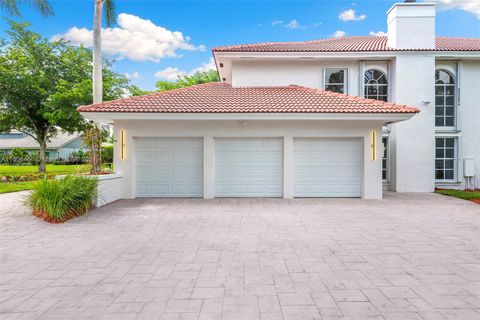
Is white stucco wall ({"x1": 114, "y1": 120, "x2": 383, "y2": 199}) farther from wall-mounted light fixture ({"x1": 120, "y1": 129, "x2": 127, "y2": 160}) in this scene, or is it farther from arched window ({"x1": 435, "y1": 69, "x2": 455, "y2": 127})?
arched window ({"x1": 435, "y1": 69, "x2": 455, "y2": 127})

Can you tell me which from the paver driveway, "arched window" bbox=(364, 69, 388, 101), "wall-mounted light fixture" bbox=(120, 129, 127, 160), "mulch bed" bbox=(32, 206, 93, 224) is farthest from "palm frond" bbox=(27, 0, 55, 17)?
"arched window" bbox=(364, 69, 388, 101)

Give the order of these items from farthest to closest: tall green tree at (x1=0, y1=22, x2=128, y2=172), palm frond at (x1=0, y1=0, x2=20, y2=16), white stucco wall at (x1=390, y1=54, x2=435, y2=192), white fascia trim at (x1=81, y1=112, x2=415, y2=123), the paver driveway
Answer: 1. tall green tree at (x1=0, y1=22, x2=128, y2=172)
2. white stucco wall at (x1=390, y1=54, x2=435, y2=192)
3. palm frond at (x1=0, y1=0, x2=20, y2=16)
4. white fascia trim at (x1=81, y1=112, x2=415, y2=123)
5. the paver driveway

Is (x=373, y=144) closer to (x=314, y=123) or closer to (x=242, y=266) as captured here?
(x=314, y=123)

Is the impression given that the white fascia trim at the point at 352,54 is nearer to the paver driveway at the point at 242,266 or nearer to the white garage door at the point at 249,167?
the white garage door at the point at 249,167

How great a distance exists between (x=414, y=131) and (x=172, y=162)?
426 inches

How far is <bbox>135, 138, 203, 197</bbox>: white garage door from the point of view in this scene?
11.5m

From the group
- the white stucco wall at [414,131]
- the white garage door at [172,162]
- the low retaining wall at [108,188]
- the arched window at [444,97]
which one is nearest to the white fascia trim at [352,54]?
the white stucco wall at [414,131]

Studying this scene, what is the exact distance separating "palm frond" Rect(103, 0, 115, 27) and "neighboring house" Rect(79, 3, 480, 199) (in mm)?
6443

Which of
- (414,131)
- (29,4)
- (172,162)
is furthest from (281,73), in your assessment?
(29,4)

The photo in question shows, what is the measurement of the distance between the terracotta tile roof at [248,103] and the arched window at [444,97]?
17.6 ft

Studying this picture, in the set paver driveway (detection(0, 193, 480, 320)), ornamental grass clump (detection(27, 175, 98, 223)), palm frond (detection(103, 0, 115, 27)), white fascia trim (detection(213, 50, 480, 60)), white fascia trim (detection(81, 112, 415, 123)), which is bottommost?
paver driveway (detection(0, 193, 480, 320))

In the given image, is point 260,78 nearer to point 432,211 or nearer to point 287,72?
point 287,72

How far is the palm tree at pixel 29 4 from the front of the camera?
1276cm

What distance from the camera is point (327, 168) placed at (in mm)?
11469
